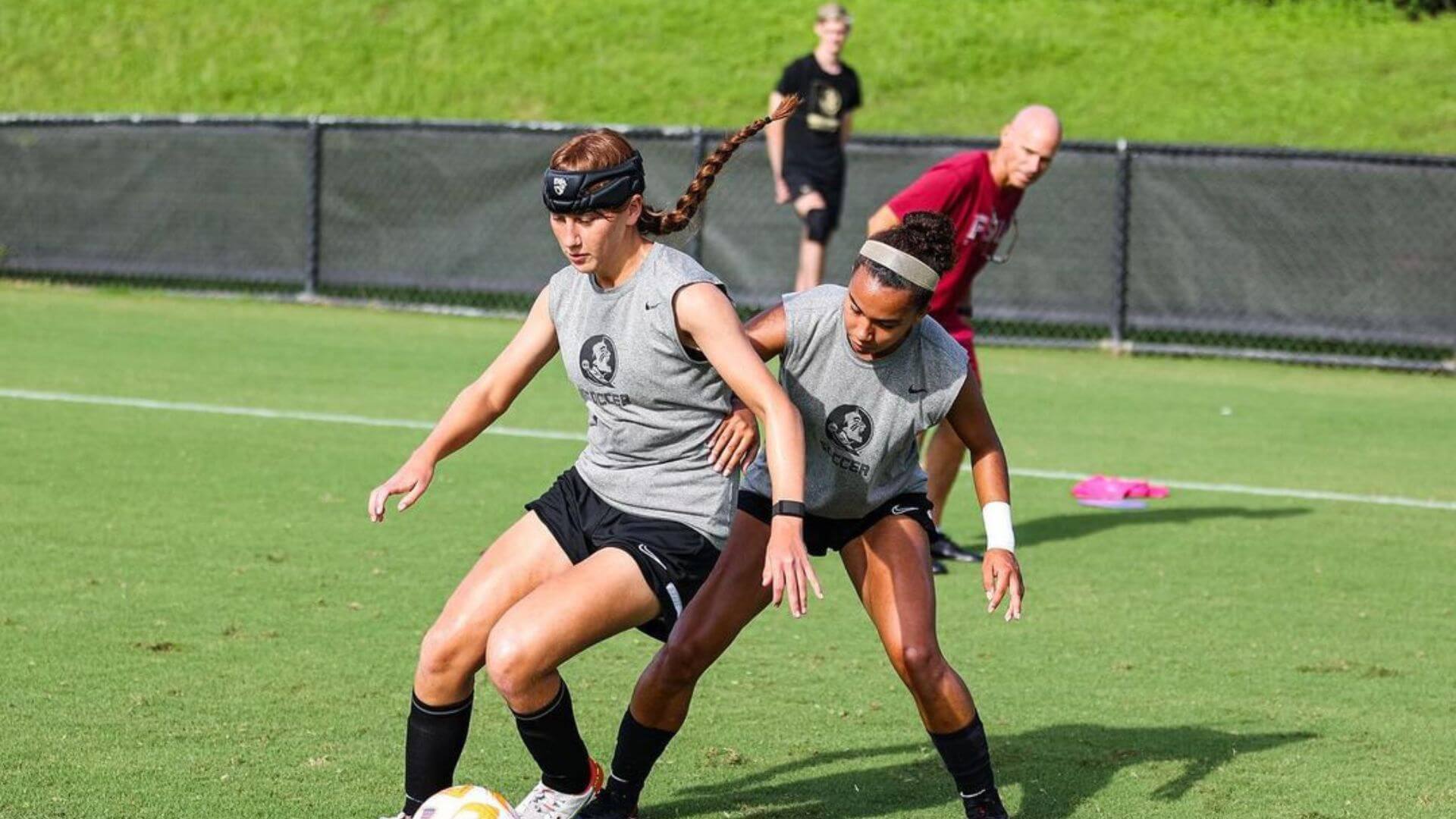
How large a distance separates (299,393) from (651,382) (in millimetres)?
8926

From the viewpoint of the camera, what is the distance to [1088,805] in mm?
5711

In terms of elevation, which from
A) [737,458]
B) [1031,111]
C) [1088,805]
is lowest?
[1088,805]

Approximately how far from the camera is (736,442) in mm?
5156

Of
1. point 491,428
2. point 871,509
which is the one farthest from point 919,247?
point 491,428

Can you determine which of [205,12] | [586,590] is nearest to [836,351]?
[586,590]

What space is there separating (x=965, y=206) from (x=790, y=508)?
13.8 feet

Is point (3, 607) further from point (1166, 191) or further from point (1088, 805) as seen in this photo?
point (1166, 191)

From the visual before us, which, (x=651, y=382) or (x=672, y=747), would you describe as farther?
(x=672, y=747)

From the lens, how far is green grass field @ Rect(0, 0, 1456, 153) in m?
25.2

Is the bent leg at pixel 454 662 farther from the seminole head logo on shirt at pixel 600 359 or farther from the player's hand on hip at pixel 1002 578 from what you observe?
the player's hand on hip at pixel 1002 578

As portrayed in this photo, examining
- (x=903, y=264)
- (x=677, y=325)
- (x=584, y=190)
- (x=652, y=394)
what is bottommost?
(x=652, y=394)

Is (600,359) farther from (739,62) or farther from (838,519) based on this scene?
(739,62)

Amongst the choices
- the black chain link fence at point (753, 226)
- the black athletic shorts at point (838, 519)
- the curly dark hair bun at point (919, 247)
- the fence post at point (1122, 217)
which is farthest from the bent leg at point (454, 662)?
the fence post at point (1122, 217)

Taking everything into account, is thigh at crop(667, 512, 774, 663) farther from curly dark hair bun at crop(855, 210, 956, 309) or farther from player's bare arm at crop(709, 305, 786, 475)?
curly dark hair bun at crop(855, 210, 956, 309)
